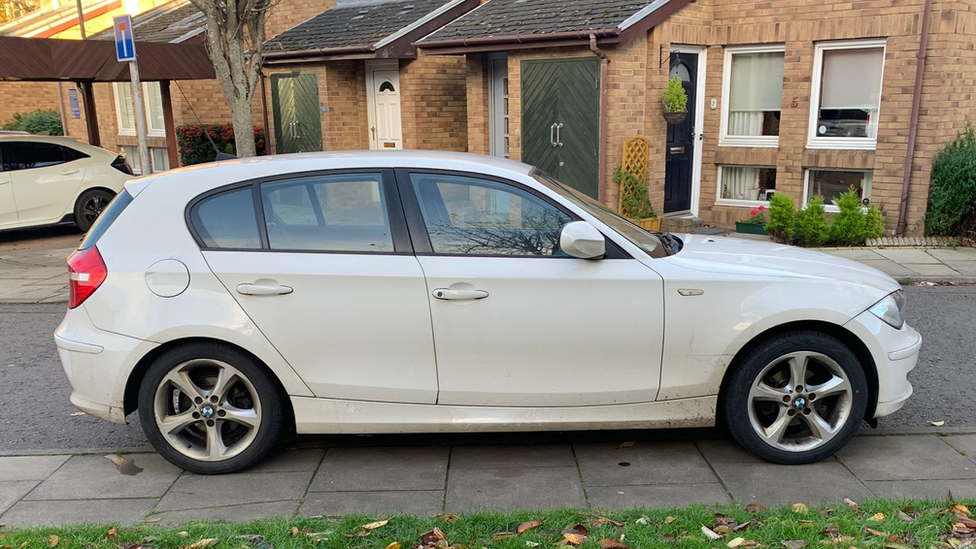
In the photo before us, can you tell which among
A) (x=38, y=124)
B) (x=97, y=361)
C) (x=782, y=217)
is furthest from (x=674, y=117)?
(x=38, y=124)

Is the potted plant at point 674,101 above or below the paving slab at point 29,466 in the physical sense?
above

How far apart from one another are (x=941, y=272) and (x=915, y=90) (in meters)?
2.68

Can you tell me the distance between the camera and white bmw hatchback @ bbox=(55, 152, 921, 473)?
4109 mm

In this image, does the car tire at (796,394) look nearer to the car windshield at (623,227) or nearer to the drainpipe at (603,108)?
the car windshield at (623,227)

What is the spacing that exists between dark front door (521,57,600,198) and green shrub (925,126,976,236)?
4.24 meters

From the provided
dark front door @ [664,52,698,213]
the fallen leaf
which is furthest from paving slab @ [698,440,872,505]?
dark front door @ [664,52,698,213]

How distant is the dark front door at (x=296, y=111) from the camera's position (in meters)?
14.9

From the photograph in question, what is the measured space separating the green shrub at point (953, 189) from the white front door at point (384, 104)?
8.49m

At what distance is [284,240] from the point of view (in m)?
4.24

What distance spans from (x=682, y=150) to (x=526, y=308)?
8639 mm

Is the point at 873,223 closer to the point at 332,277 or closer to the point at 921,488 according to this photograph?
the point at 921,488

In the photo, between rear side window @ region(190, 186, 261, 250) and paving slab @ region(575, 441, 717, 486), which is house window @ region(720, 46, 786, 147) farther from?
rear side window @ region(190, 186, 261, 250)

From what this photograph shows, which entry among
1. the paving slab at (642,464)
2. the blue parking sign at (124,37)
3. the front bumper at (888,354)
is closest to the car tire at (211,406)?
the paving slab at (642,464)

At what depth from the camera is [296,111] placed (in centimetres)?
1530
